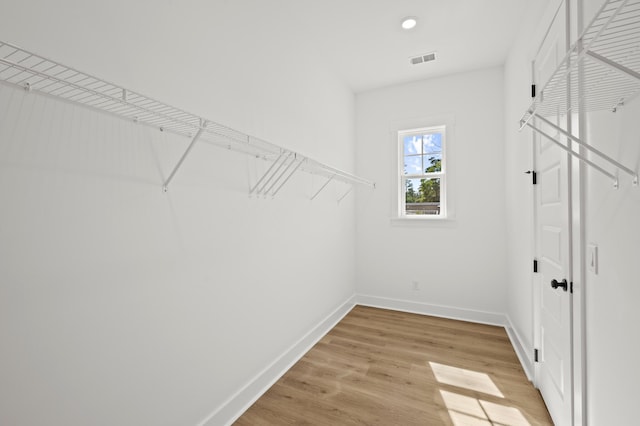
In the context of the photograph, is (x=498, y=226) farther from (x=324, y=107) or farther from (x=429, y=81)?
(x=324, y=107)

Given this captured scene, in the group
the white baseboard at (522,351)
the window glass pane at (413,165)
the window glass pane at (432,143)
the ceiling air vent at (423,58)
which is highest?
the ceiling air vent at (423,58)

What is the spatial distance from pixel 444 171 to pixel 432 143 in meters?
0.39

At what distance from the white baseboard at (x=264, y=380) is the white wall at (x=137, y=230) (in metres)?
0.06

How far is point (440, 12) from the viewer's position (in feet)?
7.85

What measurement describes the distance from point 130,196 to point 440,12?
261 centimetres

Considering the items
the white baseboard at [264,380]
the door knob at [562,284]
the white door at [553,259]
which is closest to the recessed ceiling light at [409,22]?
the white door at [553,259]

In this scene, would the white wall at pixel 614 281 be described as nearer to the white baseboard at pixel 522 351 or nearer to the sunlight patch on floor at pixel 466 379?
the sunlight patch on floor at pixel 466 379

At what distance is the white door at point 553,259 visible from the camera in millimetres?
1534

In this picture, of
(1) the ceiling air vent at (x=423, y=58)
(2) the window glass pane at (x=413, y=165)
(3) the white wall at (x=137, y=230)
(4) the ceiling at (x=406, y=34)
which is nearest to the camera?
(3) the white wall at (x=137, y=230)

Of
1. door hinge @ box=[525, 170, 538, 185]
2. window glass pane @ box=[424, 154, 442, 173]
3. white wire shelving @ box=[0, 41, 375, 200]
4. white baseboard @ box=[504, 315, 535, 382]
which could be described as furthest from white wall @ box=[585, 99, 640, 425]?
window glass pane @ box=[424, 154, 442, 173]

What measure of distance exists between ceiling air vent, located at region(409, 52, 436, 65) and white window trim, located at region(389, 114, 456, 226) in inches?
25.4

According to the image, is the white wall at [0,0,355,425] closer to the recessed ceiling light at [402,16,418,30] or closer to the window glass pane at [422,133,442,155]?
the recessed ceiling light at [402,16,418,30]

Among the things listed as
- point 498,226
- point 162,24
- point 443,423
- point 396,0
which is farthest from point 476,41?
point 443,423

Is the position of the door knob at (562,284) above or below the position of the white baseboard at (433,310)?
above
